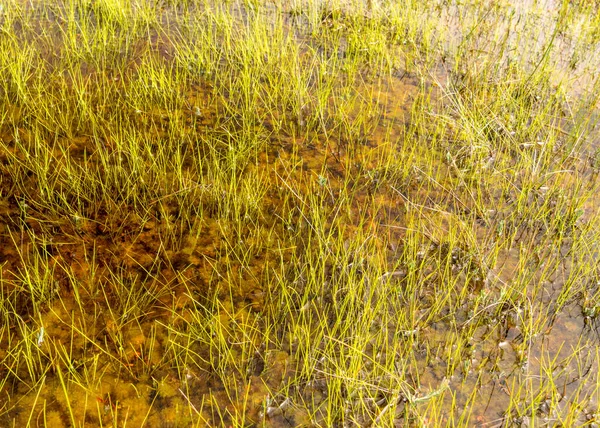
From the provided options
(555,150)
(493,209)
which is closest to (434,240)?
(493,209)

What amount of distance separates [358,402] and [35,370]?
117cm

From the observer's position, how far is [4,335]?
1.97 m

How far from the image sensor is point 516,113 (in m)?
3.35

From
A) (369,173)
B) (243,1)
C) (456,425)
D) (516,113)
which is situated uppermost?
(243,1)

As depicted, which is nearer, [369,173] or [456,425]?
[456,425]

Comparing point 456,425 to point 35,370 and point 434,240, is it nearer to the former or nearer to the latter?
point 434,240

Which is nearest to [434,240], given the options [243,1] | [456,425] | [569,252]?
[569,252]

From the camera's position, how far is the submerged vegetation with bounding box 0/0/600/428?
6.30 ft

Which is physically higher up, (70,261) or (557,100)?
(557,100)

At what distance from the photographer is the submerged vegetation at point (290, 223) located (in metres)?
1.92

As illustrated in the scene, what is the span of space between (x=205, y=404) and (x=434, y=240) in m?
1.31

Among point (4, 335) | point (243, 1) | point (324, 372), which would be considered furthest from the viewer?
point (243, 1)

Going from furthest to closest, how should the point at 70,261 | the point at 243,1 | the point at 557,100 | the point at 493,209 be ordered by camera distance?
the point at 243,1 → the point at 557,100 → the point at 493,209 → the point at 70,261

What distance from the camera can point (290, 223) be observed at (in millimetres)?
2545
